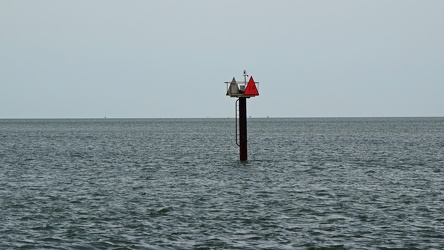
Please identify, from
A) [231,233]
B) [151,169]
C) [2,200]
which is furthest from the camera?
[151,169]

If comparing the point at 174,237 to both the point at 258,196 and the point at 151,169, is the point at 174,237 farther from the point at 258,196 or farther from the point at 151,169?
the point at 151,169

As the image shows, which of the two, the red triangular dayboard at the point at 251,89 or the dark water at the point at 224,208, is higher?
the red triangular dayboard at the point at 251,89

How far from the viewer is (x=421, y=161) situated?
155ft

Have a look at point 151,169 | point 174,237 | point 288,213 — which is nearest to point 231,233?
point 174,237

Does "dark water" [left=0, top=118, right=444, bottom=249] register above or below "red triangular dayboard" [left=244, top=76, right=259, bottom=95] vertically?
below

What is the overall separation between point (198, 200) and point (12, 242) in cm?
961

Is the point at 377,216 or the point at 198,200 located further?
the point at 198,200

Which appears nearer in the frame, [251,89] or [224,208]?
[224,208]

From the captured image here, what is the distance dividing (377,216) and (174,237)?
7.55 m

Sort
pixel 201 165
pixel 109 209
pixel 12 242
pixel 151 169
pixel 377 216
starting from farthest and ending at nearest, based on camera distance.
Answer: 1. pixel 201 165
2. pixel 151 169
3. pixel 109 209
4. pixel 377 216
5. pixel 12 242

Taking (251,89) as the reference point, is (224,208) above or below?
below

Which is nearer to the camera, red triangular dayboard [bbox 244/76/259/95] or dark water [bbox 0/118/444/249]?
dark water [bbox 0/118/444/249]

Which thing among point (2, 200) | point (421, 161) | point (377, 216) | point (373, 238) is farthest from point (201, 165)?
point (373, 238)

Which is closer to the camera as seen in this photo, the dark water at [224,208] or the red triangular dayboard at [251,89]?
the dark water at [224,208]
